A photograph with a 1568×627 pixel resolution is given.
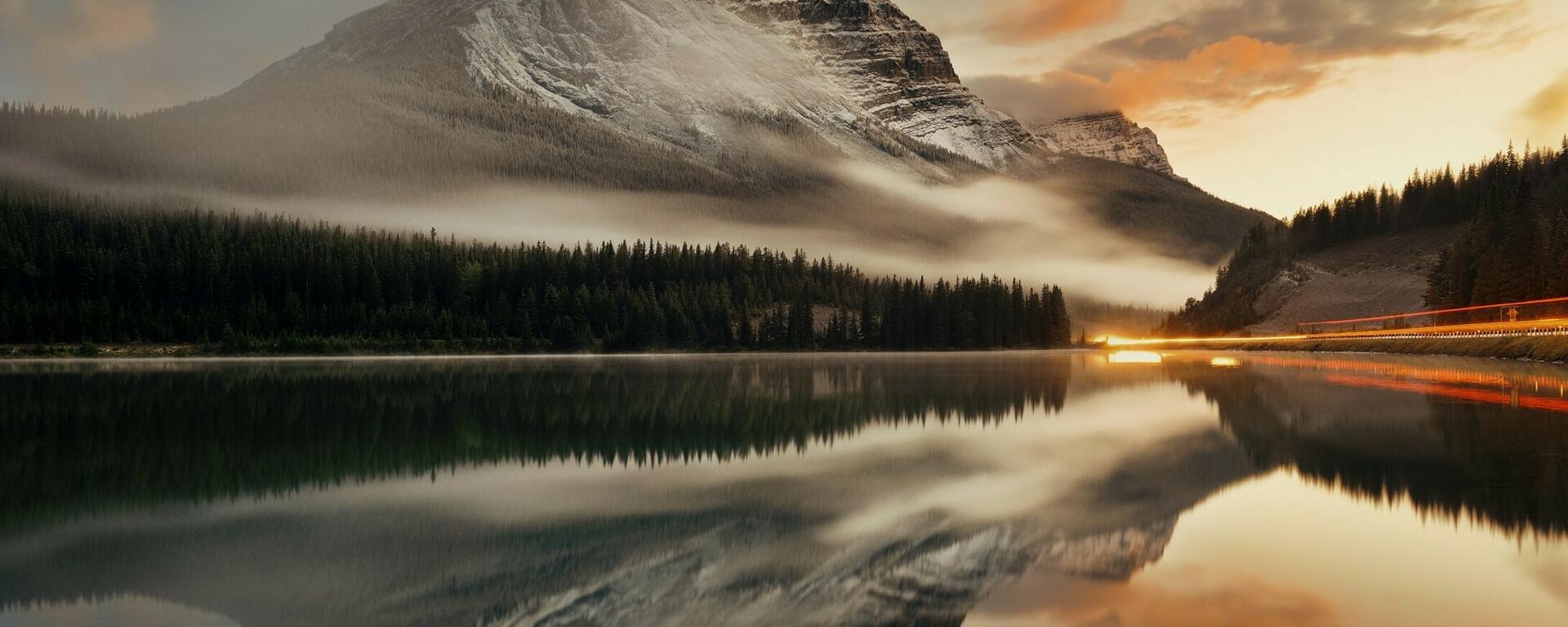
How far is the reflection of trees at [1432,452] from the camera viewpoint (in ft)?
41.3

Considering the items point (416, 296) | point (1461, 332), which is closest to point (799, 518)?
point (1461, 332)

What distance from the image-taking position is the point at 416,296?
127m

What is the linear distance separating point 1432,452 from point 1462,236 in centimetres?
10556

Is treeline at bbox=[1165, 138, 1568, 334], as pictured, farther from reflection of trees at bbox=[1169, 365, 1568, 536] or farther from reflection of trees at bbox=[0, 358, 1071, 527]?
reflection of trees at bbox=[1169, 365, 1568, 536]

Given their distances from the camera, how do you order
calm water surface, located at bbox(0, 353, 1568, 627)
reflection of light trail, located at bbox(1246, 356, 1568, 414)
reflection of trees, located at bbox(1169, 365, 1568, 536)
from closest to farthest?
calm water surface, located at bbox(0, 353, 1568, 627) < reflection of trees, located at bbox(1169, 365, 1568, 536) < reflection of light trail, located at bbox(1246, 356, 1568, 414)

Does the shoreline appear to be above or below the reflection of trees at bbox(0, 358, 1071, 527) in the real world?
above

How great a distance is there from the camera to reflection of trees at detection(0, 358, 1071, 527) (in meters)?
17.1

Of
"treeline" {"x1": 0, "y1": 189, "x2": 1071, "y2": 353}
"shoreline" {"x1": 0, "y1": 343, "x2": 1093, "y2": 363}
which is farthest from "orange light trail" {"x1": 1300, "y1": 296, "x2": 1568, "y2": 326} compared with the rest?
"shoreline" {"x1": 0, "y1": 343, "x2": 1093, "y2": 363}

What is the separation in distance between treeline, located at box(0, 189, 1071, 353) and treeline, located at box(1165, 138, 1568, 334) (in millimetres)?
32948

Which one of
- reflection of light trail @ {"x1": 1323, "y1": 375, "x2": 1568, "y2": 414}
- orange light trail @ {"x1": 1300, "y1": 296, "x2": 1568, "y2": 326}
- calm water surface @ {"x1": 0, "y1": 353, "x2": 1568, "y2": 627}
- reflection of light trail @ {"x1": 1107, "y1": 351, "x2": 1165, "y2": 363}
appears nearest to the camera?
calm water surface @ {"x1": 0, "y1": 353, "x2": 1568, "y2": 627}

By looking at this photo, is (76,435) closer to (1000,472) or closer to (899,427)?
(899,427)

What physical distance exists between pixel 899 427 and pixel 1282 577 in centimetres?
1559

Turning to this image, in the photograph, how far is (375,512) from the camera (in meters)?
13.7

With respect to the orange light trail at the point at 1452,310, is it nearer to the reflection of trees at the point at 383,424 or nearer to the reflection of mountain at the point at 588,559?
the reflection of trees at the point at 383,424
